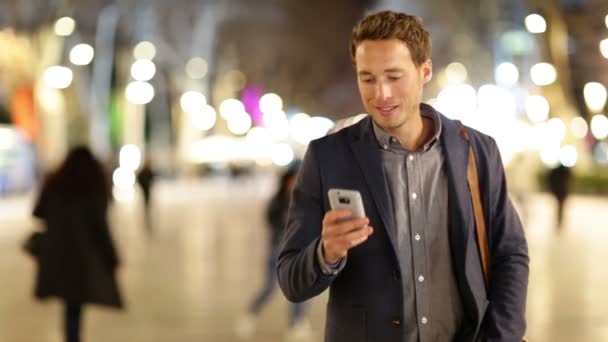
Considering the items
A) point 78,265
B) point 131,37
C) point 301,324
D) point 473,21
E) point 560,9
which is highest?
point 131,37

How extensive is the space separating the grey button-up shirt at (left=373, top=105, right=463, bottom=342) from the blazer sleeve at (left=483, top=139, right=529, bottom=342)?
0.11m

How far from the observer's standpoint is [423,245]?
9.67ft

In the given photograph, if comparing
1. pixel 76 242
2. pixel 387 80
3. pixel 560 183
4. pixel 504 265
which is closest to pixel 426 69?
pixel 387 80

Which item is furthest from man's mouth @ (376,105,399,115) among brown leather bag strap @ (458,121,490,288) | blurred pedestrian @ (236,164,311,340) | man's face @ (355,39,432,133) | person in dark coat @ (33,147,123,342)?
blurred pedestrian @ (236,164,311,340)

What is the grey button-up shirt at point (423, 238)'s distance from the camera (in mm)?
2936

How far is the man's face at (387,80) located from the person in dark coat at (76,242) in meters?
5.17

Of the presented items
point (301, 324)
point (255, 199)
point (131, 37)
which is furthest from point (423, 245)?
point (131, 37)

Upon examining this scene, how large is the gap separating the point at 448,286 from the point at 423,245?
149 millimetres

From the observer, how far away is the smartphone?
8.63 ft

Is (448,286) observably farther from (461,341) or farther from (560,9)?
(560,9)

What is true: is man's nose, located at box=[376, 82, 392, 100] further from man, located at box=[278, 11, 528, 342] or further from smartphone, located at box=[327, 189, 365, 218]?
smartphone, located at box=[327, 189, 365, 218]

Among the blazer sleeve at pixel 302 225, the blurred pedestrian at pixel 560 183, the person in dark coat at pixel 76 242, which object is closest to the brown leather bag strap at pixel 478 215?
the blazer sleeve at pixel 302 225

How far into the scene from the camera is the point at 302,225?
3006 mm

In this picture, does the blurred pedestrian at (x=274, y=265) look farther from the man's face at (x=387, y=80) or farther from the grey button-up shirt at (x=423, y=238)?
the man's face at (x=387, y=80)
